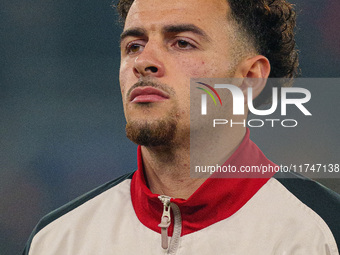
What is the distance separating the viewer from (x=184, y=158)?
1.34 meters

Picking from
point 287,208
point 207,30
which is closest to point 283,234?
point 287,208

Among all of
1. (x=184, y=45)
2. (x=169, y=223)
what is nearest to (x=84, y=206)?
(x=169, y=223)

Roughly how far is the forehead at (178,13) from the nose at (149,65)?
0.35ft

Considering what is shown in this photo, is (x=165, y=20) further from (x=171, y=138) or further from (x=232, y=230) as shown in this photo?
(x=232, y=230)

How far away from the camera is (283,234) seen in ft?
3.92

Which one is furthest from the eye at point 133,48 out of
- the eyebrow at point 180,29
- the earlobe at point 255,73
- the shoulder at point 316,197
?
the shoulder at point 316,197

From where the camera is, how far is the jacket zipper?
123 centimetres

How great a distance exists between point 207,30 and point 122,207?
585mm

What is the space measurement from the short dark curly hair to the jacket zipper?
0.52 meters

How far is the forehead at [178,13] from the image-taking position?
132 centimetres

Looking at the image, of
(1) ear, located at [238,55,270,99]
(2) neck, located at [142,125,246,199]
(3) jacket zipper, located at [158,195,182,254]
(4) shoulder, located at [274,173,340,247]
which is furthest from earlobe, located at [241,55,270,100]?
(3) jacket zipper, located at [158,195,182,254]

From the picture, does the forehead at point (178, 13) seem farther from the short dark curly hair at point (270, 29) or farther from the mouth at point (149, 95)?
the mouth at point (149, 95)
